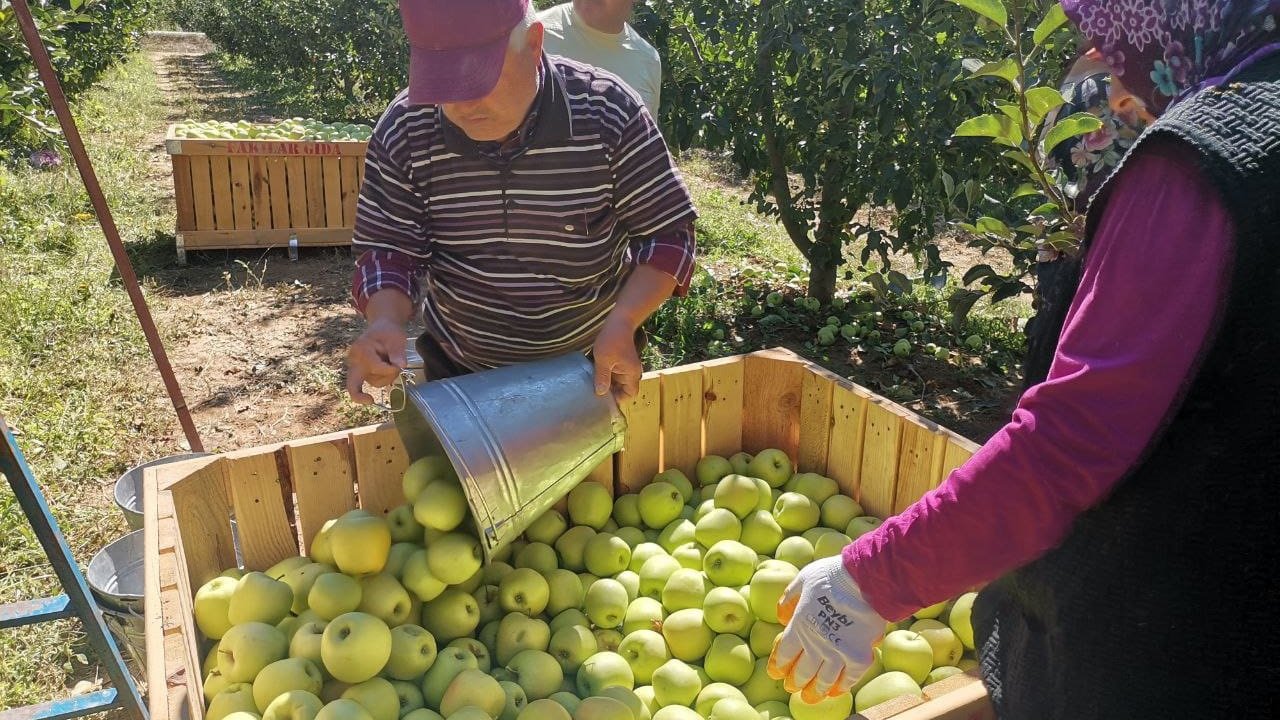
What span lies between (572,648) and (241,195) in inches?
221

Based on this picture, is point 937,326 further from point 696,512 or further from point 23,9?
point 23,9

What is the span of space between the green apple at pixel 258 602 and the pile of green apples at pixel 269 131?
215 inches

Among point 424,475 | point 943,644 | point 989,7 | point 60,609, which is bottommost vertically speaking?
point 60,609

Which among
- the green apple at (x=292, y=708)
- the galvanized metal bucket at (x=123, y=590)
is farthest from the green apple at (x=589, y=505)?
the galvanized metal bucket at (x=123, y=590)

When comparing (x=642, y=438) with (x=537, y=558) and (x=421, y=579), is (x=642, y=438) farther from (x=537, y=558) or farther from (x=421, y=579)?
(x=421, y=579)

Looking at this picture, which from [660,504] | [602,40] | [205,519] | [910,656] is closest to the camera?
[910,656]

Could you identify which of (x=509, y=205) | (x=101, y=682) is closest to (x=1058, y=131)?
(x=509, y=205)

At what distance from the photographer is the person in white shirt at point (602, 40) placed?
3150mm

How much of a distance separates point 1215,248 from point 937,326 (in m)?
4.49

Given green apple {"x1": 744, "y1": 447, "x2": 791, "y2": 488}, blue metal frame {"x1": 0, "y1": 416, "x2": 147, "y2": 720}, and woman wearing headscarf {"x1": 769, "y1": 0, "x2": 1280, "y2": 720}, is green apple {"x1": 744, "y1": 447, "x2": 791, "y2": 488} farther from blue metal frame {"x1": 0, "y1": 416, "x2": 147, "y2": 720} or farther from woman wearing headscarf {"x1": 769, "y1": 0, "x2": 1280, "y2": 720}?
blue metal frame {"x1": 0, "y1": 416, "x2": 147, "y2": 720}

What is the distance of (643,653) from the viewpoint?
1.86 meters

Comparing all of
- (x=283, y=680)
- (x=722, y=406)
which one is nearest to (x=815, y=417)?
(x=722, y=406)

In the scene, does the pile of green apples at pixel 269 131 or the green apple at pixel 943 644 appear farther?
the pile of green apples at pixel 269 131

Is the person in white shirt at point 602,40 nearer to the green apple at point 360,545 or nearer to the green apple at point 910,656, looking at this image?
the green apple at point 360,545
